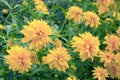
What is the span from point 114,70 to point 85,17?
325 mm

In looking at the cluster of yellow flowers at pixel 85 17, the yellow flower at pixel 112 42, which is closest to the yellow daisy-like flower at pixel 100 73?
the yellow flower at pixel 112 42

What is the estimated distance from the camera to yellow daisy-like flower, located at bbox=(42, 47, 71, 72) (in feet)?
5.40

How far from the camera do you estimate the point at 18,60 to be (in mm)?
1604

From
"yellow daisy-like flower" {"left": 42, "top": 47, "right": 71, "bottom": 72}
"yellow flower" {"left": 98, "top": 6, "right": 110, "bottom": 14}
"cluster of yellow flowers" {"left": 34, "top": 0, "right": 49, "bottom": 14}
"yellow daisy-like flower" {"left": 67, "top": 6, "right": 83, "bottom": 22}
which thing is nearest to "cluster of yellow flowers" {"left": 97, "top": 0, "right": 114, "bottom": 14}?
"yellow flower" {"left": 98, "top": 6, "right": 110, "bottom": 14}

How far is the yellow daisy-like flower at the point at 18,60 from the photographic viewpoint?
63.0 inches

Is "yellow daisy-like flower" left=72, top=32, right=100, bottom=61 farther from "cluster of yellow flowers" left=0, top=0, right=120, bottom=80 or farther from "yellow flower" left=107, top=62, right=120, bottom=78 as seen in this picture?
"yellow flower" left=107, top=62, right=120, bottom=78

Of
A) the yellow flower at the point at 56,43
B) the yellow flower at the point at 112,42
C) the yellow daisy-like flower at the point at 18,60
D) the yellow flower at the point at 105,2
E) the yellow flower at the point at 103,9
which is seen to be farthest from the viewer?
the yellow flower at the point at 103,9

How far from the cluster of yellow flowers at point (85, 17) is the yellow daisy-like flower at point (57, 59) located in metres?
0.38

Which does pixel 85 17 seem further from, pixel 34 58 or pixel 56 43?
pixel 34 58

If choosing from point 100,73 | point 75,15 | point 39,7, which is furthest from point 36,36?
point 39,7

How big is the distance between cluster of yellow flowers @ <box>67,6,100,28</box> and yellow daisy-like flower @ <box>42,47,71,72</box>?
383 millimetres

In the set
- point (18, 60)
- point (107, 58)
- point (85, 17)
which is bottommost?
point (18, 60)

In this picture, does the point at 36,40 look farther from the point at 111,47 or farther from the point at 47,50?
the point at 111,47

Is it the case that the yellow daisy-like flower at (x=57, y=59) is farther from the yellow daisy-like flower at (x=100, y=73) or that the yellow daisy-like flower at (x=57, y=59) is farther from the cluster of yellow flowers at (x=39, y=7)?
the cluster of yellow flowers at (x=39, y=7)
